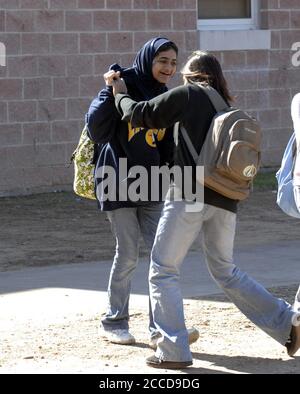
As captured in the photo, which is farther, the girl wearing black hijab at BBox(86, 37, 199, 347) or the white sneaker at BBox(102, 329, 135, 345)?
the white sneaker at BBox(102, 329, 135, 345)

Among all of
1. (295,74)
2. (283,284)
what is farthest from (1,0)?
(283,284)

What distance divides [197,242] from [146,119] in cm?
481

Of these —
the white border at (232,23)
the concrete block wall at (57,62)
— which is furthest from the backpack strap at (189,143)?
the white border at (232,23)

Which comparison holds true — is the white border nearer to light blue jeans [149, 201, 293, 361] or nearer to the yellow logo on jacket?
the yellow logo on jacket

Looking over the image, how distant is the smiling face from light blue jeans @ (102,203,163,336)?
2.63 feet

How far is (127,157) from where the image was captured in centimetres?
654

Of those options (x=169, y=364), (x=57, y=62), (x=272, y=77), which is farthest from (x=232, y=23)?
(x=169, y=364)

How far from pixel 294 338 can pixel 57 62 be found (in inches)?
306

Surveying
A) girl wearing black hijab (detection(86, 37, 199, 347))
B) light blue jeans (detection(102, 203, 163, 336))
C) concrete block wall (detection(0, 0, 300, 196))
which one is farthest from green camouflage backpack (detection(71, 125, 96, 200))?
concrete block wall (detection(0, 0, 300, 196))

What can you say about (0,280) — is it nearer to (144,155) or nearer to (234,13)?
(144,155)

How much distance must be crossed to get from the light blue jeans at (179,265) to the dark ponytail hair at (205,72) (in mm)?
703

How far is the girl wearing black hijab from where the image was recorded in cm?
645

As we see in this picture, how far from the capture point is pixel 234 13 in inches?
603

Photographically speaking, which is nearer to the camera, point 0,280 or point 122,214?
point 122,214
